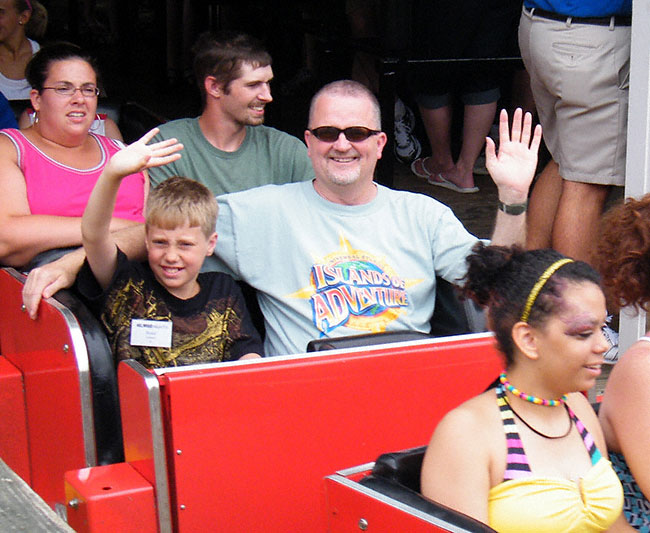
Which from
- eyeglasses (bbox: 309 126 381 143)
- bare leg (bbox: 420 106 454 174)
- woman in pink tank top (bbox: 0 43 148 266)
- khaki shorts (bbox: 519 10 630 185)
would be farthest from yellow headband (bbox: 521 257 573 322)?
bare leg (bbox: 420 106 454 174)

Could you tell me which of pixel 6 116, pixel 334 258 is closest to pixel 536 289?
pixel 334 258

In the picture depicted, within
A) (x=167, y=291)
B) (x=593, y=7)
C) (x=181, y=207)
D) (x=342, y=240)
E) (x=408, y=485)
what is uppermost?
(x=593, y=7)

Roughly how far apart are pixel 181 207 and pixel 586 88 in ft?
5.79

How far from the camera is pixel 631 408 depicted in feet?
6.60

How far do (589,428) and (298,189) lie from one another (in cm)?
128

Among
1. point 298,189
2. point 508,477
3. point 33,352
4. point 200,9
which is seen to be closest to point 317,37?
point 200,9

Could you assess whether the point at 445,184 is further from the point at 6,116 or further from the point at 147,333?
the point at 147,333

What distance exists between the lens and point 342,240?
2963mm

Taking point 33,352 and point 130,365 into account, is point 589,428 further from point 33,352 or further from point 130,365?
point 33,352

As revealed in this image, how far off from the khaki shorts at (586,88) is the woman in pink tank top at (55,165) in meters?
1.55

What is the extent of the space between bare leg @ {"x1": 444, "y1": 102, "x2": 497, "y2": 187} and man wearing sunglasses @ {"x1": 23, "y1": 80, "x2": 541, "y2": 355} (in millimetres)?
2876

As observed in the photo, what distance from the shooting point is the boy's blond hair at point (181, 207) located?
2701 mm

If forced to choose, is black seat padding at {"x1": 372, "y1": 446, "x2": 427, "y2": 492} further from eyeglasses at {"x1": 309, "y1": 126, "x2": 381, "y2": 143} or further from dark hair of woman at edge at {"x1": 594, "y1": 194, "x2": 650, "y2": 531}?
eyeglasses at {"x1": 309, "y1": 126, "x2": 381, "y2": 143}

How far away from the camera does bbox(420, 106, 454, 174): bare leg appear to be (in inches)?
236
